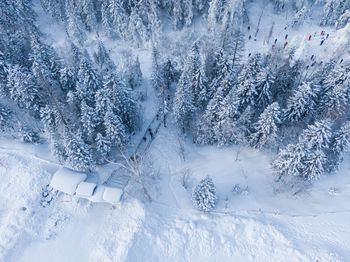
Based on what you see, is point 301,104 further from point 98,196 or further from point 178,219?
point 98,196

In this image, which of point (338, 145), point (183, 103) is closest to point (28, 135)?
point (183, 103)

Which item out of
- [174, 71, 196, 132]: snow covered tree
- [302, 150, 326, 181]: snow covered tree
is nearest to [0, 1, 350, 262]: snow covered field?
[302, 150, 326, 181]: snow covered tree

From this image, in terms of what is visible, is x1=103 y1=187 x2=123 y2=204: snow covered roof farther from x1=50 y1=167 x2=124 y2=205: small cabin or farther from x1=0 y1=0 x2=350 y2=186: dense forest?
x1=0 y1=0 x2=350 y2=186: dense forest

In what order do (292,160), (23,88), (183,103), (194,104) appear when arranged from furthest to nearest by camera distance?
(194,104)
(183,103)
(23,88)
(292,160)

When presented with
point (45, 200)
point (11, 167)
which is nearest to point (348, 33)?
point (45, 200)

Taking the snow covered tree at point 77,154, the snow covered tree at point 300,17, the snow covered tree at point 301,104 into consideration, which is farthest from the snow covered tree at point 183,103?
the snow covered tree at point 300,17

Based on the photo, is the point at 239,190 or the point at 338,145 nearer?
the point at 338,145
